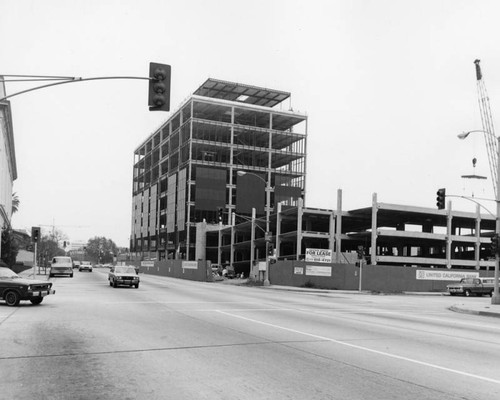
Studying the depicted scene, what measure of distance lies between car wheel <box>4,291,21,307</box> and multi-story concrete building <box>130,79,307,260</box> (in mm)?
76517

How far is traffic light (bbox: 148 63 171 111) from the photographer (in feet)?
48.0

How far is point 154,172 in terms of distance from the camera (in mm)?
127562

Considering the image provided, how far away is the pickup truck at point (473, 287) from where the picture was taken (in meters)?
43.9

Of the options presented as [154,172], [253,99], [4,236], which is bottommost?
[4,236]

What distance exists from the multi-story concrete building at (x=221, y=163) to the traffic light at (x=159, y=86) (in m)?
82.0

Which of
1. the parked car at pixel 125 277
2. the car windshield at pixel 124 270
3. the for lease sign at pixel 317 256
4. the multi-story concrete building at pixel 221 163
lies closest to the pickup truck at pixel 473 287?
the for lease sign at pixel 317 256

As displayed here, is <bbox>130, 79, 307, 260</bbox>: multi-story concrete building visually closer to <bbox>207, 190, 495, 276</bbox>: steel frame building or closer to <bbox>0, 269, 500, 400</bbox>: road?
<bbox>207, 190, 495, 276</bbox>: steel frame building

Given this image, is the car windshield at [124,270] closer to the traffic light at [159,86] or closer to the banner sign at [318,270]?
the banner sign at [318,270]

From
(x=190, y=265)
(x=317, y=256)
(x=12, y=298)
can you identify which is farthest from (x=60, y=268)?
(x=12, y=298)

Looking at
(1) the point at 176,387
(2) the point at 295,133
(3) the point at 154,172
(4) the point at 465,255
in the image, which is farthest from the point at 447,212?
(3) the point at 154,172

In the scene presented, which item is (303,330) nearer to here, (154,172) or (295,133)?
(295,133)

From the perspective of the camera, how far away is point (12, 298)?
1930 centimetres

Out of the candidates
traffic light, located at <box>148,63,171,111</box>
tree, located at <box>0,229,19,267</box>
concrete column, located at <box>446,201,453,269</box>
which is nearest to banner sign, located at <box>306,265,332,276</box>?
concrete column, located at <box>446,201,453,269</box>

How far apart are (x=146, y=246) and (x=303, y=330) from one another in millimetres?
121861
